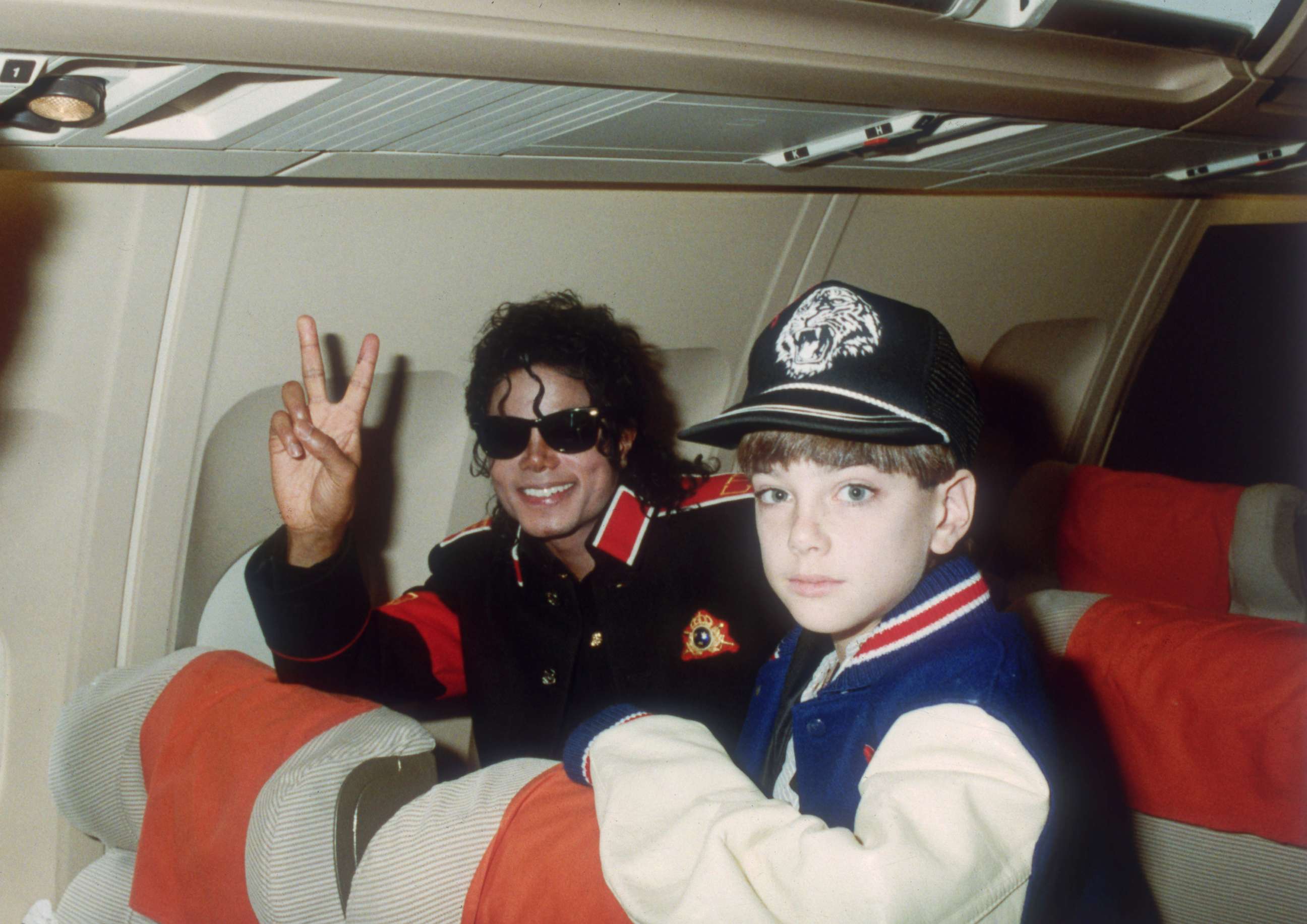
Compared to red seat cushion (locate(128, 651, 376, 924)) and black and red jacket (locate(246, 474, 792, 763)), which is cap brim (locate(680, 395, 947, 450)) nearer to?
red seat cushion (locate(128, 651, 376, 924))

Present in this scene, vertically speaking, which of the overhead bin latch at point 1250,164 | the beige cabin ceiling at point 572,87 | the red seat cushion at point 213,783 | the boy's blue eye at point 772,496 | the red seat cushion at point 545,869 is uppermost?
the overhead bin latch at point 1250,164

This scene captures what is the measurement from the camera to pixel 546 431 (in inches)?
78.5

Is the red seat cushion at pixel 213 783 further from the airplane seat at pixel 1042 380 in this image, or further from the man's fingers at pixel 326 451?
the airplane seat at pixel 1042 380

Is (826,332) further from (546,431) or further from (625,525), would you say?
(625,525)

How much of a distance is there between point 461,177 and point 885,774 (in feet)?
4.46

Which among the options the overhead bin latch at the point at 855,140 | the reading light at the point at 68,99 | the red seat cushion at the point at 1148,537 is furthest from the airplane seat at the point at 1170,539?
the reading light at the point at 68,99

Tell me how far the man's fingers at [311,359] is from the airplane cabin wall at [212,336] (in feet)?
0.45

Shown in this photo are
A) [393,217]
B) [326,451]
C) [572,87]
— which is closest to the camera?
[572,87]

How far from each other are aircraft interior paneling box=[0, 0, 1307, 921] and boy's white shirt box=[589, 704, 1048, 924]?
31.9 inches

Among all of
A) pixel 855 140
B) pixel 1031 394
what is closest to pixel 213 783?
pixel 855 140

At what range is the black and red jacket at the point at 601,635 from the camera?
2.09 meters

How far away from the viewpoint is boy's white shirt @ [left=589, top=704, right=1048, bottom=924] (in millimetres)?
772

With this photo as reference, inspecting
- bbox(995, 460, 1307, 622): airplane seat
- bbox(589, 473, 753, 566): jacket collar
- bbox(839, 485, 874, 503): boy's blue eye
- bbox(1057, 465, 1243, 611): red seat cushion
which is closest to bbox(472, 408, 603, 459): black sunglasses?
bbox(589, 473, 753, 566): jacket collar

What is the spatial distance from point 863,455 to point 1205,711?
0.85 metres
